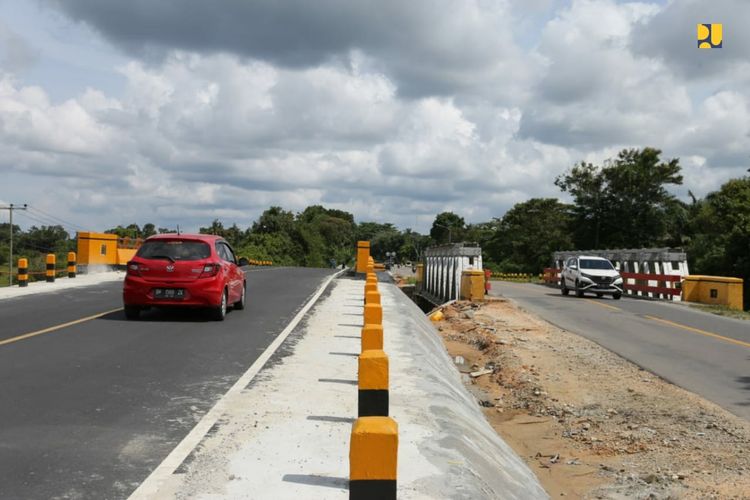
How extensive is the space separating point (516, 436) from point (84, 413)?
576 cm

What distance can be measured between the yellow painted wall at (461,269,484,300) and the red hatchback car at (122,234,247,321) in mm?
12470

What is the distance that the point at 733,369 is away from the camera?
40.2 feet

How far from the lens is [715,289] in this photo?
85.6ft

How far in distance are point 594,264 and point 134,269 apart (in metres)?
20.2

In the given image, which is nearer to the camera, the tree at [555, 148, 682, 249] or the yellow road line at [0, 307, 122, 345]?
the yellow road line at [0, 307, 122, 345]

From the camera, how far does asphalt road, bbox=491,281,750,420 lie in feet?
36.8

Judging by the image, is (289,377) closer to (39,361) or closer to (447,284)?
(39,361)

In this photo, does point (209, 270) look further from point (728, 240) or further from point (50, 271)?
point (728, 240)

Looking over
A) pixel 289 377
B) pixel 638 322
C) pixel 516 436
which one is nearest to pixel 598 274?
pixel 638 322

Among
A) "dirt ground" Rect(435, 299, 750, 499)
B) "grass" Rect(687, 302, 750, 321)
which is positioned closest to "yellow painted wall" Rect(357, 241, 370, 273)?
"grass" Rect(687, 302, 750, 321)

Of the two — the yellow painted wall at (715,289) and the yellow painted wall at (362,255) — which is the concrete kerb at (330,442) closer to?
the yellow painted wall at (715,289)

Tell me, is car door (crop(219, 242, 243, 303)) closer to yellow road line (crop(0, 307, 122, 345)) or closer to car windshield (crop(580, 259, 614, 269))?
yellow road line (crop(0, 307, 122, 345))

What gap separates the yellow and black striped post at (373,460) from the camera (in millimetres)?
3414

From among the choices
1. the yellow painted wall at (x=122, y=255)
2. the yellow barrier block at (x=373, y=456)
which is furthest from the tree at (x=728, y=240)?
the yellow barrier block at (x=373, y=456)
